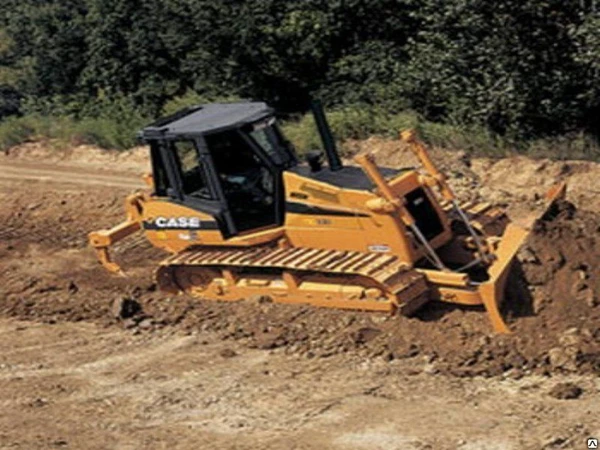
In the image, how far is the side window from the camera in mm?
12656

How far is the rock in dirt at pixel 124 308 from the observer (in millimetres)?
12672

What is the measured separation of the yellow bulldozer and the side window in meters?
0.02

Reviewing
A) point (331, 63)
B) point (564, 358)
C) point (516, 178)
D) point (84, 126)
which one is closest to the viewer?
point (564, 358)

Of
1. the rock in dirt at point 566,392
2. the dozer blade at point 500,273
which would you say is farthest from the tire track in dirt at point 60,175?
the rock in dirt at point 566,392

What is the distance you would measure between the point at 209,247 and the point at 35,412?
12.1ft

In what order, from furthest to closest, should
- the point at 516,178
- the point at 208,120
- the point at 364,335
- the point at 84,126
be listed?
1. the point at 84,126
2. the point at 516,178
3. the point at 208,120
4. the point at 364,335

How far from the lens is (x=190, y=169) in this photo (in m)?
13.2

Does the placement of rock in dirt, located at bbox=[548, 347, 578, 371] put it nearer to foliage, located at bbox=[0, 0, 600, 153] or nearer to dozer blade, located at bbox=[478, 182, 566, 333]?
dozer blade, located at bbox=[478, 182, 566, 333]

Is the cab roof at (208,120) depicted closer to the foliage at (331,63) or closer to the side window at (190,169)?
the side window at (190,169)

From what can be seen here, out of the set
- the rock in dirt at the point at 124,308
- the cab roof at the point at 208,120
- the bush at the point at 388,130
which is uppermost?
the cab roof at the point at 208,120

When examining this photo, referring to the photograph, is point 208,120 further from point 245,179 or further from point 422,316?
point 422,316

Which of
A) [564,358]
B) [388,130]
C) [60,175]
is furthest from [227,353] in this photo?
[60,175]

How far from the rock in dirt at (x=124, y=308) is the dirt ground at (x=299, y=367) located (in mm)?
30

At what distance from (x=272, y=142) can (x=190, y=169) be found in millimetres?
1255
